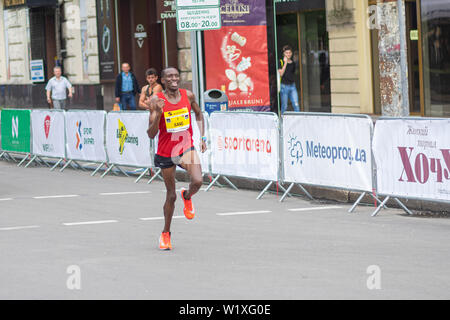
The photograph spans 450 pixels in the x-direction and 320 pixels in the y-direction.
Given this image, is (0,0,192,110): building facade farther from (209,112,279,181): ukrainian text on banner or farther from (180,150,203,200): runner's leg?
(180,150,203,200): runner's leg

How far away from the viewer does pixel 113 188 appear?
15664 mm

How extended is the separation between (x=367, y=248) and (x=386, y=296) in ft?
7.76

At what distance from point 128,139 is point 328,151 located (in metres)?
5.28

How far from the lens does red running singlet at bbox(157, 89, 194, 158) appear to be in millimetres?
9781

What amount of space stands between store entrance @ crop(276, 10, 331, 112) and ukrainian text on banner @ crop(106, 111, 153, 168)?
27.6ft

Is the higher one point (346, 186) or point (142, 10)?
point (142, 10)

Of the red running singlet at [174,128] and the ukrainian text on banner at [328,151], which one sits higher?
the red running singlet at [174,128]

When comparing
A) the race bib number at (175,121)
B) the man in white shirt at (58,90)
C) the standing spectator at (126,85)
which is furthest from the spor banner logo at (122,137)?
the man in white shirt at (58,90)

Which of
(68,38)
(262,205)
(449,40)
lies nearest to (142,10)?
(68,38)

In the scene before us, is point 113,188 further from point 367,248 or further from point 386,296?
point 386,296

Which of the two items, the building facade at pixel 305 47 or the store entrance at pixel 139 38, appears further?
the store entrance at pixel 139 38

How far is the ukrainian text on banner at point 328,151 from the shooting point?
12.6 metres

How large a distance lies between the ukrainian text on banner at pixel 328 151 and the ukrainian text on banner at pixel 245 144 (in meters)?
0.29

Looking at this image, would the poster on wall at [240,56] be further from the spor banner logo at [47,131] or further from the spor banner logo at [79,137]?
the spor banner logo at [47,131]
